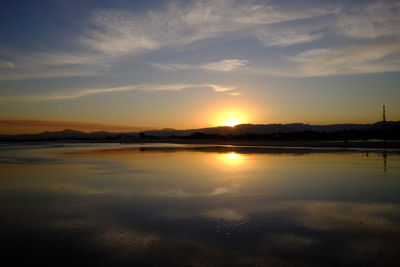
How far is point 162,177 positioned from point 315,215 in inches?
342

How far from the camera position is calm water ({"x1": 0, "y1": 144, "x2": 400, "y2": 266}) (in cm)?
579

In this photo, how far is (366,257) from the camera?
5.68 m

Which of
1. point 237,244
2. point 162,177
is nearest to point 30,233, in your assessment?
point 237,244

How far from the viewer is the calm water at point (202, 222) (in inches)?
228

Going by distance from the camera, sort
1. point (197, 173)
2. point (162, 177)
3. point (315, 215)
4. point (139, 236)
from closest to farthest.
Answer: point (139, 236)
point (315, 215)
point (162, 177)
point (197, 173)

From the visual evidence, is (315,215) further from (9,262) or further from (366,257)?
(9,262)

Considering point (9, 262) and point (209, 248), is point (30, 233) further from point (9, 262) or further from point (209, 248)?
point (209, 248)

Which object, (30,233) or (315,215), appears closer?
(30,233)

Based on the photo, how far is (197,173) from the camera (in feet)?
55.5

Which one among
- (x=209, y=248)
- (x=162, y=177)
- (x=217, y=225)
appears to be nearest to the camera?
(x=209, y=248)

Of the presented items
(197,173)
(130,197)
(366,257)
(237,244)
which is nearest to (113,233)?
(237,244)

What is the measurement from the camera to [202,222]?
26.0 feet

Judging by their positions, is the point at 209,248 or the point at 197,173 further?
the point at 197,173

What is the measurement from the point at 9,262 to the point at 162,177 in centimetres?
1004
